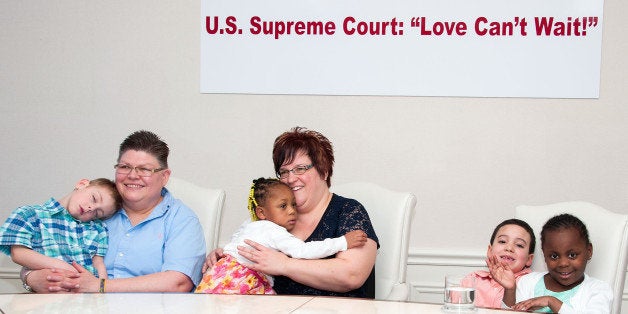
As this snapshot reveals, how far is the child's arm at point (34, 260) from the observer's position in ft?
9.90

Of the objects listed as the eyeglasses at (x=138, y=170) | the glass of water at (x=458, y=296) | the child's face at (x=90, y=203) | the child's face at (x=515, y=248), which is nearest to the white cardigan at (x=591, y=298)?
the child's face at (x=515, y=248)

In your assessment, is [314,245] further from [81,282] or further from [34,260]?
[34,260]

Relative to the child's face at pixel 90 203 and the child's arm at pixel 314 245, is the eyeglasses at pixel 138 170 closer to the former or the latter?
the child's face at pixel 90 203

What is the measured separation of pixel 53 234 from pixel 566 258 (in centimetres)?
190

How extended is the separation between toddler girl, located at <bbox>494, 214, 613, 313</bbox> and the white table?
0.78m

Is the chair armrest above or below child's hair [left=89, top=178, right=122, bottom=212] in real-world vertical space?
below

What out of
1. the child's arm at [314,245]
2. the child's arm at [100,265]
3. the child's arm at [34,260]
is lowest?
the child's arm at [100,265]

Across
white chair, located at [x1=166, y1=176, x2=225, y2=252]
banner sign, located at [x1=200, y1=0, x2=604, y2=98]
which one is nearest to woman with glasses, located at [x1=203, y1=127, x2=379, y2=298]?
white chair, located at [x1=166, y1=176, x2=225, y2=252]

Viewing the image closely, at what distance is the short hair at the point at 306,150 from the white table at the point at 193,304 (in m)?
0.83

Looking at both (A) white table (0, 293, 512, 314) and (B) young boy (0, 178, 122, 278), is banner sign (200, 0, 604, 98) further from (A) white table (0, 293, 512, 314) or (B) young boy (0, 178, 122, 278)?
(A) white table (0, 293, 512, 314)

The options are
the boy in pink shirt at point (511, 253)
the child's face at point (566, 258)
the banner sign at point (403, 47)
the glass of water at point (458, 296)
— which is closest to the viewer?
the glass of water at point (458, 296)

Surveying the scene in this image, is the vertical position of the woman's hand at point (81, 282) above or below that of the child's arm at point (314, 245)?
below

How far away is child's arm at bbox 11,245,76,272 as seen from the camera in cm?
302

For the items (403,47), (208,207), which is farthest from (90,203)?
(403,47)
